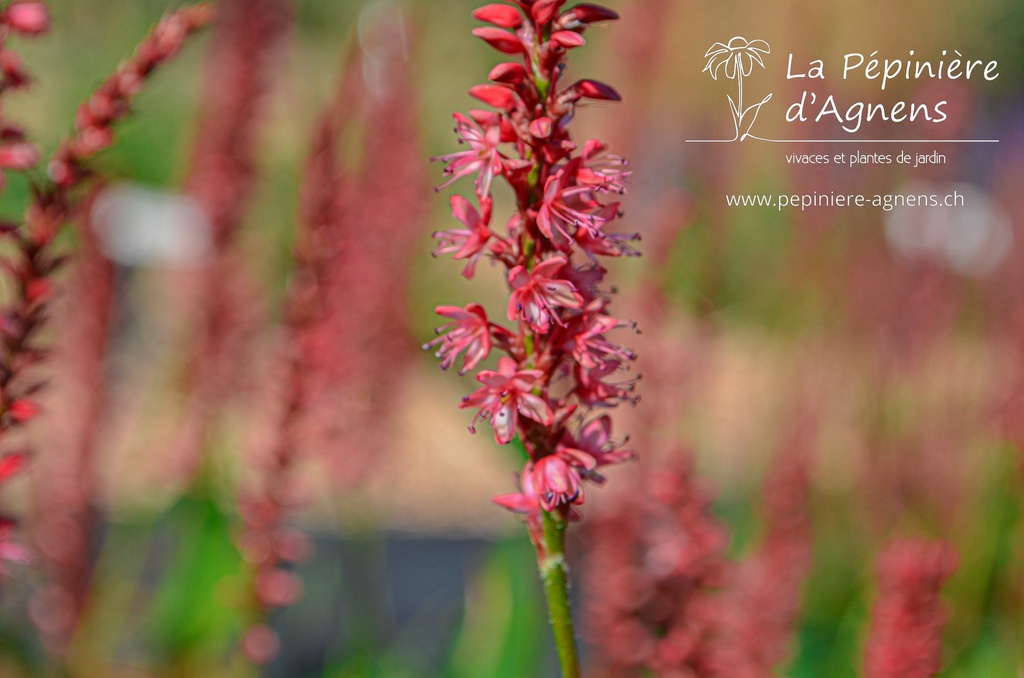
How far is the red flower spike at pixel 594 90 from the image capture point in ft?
3.18

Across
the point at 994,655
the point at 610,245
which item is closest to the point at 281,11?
the point at 610,245

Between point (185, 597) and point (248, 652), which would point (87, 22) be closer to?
point (185, 597)

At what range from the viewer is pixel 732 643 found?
166cm

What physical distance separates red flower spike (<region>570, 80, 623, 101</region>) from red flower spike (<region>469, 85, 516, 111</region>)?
0.07 metres

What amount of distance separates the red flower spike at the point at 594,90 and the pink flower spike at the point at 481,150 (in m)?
0.09

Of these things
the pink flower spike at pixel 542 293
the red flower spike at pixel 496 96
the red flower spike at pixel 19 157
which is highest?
the red flower spike at pixel 496 96

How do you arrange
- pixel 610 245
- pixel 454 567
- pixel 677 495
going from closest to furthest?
pixel 610 245 < pixel 677 495 < pixel 454 567

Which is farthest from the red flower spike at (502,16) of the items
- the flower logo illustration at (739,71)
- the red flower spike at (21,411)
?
the flower logo illustration at (739,71)

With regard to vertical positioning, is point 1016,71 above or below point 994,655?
above

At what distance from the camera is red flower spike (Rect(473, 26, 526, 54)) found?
3.27ft

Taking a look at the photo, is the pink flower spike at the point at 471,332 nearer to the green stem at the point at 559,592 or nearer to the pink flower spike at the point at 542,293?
the pink flower spike at the point at 542,293

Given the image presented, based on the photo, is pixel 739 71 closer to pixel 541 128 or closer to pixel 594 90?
pixel 594 90

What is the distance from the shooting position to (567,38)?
92 centimetres

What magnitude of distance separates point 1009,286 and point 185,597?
330cm
